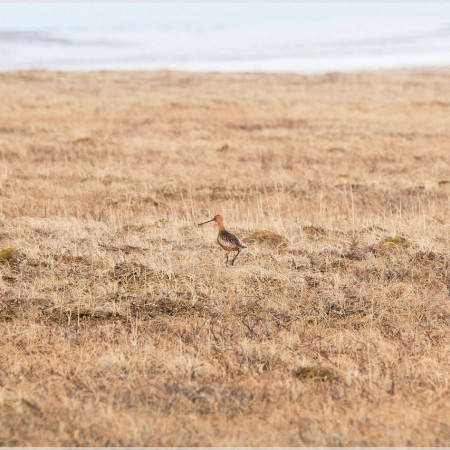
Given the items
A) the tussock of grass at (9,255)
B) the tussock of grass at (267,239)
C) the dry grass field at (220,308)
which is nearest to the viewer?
the dry grass field at (220,308)

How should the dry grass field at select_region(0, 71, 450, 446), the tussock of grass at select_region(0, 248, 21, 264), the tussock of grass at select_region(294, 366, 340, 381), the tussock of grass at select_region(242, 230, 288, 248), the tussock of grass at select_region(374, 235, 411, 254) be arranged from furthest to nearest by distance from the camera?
the tussock of grass at select_region(242, 230, 288, 248) → the tussock of grass at select_region(374, 235, 411, 254) → the tussock of grass at select_region(0, 248, 21, 264) → the tussock of grass at select_region(294, 366, 340, 381) → the dry grass field at select_region(0, 71, 450, 446)

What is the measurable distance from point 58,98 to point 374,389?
30998 mm

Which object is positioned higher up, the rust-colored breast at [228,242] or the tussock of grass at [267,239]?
the rust-colored breast at [228,242]

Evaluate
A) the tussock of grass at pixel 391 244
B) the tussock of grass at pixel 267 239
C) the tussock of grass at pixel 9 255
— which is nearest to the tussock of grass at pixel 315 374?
the tussock of grass at pixel 391 244

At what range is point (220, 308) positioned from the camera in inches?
273

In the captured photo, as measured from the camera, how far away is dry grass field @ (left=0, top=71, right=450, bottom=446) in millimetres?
4633

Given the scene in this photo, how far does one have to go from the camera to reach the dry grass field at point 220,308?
15.2ft

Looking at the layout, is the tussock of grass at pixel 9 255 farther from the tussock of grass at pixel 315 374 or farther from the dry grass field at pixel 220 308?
the tussock of grass at pixel 315 374

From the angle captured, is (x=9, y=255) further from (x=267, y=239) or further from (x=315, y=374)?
(x=315, y=374)

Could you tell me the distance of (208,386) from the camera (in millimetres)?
5148

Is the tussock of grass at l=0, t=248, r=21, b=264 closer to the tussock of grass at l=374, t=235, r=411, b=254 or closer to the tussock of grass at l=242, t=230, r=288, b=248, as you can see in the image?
the tussock of grass at l=242, t=230, r=288, b=248

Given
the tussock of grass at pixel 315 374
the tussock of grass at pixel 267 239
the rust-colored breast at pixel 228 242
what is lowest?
the tussock of grass at pixel 315 374

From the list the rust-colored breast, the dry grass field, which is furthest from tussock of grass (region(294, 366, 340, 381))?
the rust-colored breast

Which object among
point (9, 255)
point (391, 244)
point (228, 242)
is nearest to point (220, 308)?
point (228, 242)
